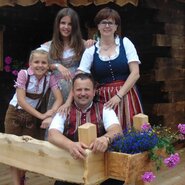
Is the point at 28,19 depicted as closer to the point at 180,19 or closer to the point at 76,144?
the point at 180,19

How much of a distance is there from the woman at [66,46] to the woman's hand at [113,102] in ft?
1.40

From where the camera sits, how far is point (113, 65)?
2980 millimetres

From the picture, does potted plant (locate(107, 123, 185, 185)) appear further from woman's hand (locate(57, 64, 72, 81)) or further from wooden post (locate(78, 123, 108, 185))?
woman's hand (locate(57, 64, 72, 81))

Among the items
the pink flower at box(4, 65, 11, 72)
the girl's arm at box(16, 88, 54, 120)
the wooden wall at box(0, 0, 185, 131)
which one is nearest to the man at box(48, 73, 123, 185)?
the girl's arm at box(16, 88, 54, 120)

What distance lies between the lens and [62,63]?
3.21m

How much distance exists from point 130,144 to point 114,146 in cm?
8

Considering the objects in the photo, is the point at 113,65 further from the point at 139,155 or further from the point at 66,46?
the point at 139,155

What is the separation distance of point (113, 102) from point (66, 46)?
2.17 feet

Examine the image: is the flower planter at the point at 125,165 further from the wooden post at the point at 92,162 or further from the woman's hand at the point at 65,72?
the woman's hand at the point at 65,72

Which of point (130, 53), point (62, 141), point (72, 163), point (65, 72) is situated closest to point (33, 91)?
point (65, 72)

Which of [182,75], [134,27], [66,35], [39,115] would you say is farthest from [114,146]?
[182,75]

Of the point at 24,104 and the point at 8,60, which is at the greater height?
the point at 8,60

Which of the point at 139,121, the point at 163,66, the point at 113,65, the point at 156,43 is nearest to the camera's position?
the point at 139,121

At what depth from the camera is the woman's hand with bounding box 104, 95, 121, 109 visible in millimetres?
2800
